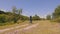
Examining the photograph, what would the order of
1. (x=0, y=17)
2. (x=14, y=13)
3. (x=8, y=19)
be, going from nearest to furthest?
(x=0, y=17) → (x=8, y=19) → (x=14, y=13)

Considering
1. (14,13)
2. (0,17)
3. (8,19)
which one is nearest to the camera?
(0,17)

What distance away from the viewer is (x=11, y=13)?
150ft

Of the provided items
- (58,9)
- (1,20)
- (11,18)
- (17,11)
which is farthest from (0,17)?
(58,9)

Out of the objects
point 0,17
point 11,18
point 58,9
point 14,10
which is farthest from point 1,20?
point 58,9

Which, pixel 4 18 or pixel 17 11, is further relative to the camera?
pixel 17 11

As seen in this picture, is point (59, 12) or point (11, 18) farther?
point (59, 12)

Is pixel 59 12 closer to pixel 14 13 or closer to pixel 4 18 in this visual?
pixel 14 13

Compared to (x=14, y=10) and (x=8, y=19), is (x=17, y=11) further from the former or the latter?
(x=8, y=19)

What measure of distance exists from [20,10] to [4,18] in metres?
7.68

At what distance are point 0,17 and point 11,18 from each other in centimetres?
448

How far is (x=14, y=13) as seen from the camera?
4606 cm

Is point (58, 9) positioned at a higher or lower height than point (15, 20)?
higher

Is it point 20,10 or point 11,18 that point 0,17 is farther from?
point 20,10

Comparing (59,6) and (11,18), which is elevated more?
(59,6)
